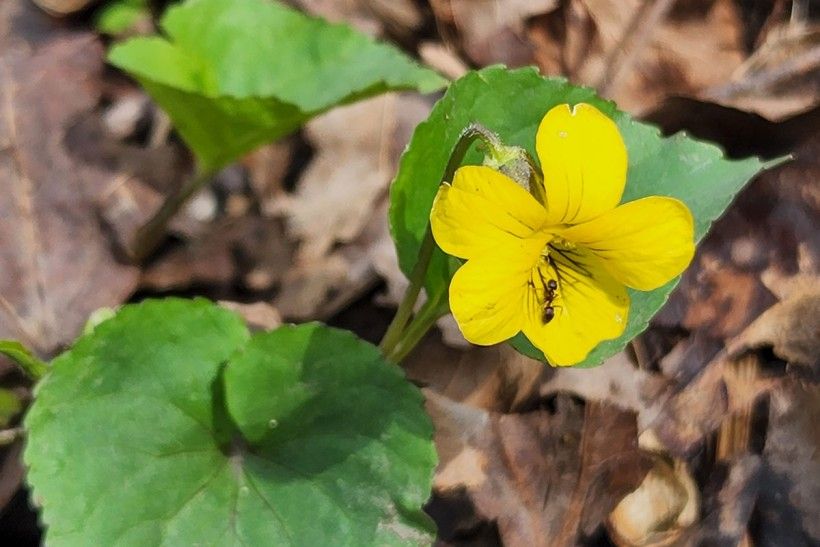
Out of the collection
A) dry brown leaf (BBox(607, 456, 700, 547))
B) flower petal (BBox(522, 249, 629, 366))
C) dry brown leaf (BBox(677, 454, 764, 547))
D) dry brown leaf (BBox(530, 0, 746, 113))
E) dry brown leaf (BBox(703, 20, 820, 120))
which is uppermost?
flower petal (BBox(522, 249, 629, 366))

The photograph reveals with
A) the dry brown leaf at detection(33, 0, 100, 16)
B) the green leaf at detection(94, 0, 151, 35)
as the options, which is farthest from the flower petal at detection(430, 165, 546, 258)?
the dry brown leaf at detection(33, 0, 100, 16)

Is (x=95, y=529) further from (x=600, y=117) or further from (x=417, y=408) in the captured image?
(x=600, y=117)

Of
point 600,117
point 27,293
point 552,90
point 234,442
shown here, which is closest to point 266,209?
point 27,293

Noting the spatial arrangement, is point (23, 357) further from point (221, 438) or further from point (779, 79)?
point (779, 79)

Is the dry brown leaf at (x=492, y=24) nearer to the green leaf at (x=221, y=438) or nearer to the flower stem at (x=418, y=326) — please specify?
the flower stem at (x=418, y=326)

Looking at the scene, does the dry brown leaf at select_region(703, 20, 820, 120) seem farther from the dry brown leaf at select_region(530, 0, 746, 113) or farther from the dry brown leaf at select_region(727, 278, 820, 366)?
the dry brown leaf at select_region(727, 278, 820, 366)

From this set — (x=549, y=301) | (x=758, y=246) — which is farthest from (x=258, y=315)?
(x=758, y=246)

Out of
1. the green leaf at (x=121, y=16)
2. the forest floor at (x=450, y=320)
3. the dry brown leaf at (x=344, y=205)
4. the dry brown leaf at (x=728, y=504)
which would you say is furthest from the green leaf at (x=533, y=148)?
the green leaf at (x=121, y=16)
